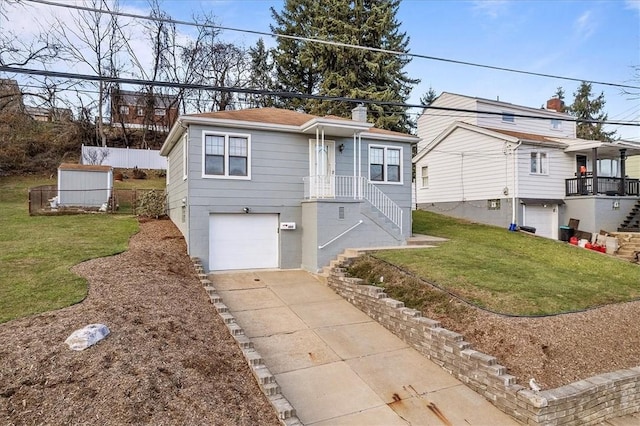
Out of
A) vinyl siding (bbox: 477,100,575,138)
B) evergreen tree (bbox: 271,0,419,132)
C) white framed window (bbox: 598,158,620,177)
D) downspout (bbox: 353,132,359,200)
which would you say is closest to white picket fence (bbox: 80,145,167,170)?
evergreen tree (bbox: 271,0,419,132)

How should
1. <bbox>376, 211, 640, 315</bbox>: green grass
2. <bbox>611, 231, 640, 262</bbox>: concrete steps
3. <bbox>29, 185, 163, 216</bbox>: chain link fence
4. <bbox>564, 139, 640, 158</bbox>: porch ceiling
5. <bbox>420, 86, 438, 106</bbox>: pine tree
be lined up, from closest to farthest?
1. <bbox>376, 211, 640, 315</bbox>: green grass
2. <bbox>611, 231, 640, 262</bbox>: concrete steps
3. <bbox>29, 185, 163, 216</bbox>: chain link fence
4. <bbox>564, 139, 640, 158</bbox>: porch ceiling
5. <bbox>420, 86, 438, 106</bbox>: pine tree

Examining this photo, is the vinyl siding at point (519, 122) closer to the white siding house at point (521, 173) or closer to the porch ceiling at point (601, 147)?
the white siding house at point (521, 173)

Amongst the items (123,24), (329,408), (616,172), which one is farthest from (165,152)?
(616,172)

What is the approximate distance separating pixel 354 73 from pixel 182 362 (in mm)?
24295

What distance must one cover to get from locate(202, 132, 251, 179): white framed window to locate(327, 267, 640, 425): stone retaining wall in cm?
664

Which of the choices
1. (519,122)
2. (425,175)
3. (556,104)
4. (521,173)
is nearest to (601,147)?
(521,173)

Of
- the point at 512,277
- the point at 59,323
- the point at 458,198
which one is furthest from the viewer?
the point at 458,198

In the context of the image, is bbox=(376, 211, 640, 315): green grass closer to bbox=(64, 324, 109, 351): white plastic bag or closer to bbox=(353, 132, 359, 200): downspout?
bbox=(353, 132, 359, 200): downspout

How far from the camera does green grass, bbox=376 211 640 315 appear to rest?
24.2ft

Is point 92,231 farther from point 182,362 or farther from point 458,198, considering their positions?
point 458,198

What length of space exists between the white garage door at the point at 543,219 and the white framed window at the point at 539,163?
162 centimetres

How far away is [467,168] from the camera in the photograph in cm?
2022

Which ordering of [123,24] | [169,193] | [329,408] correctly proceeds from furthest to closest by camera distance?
[123,24], [169,193], [329,408]

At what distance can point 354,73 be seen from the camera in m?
26.3
